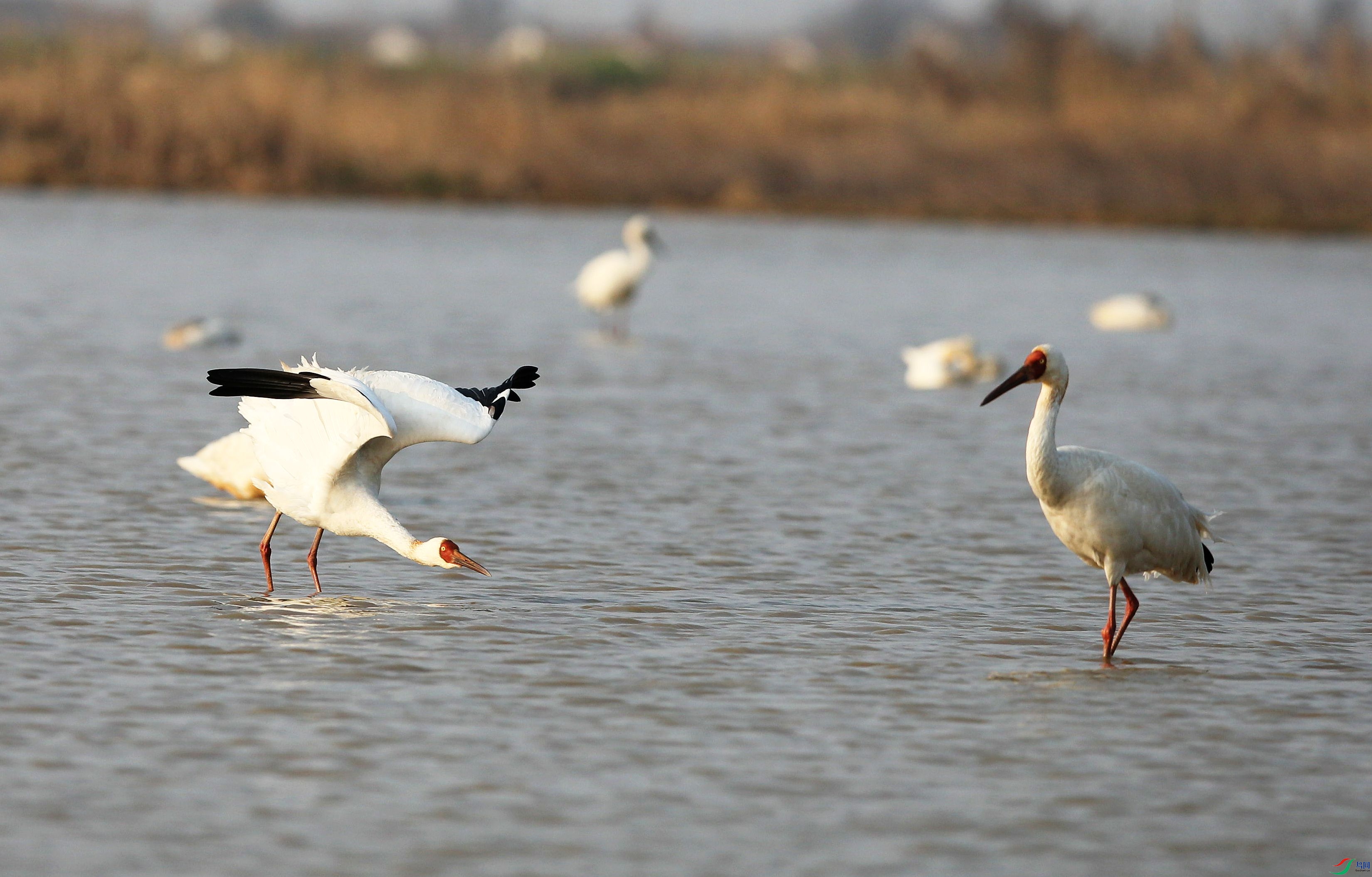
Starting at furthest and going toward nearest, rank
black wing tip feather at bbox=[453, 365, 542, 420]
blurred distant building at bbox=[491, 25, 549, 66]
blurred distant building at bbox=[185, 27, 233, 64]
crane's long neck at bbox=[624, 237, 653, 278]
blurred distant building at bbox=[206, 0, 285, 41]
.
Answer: blurred distant building at bbox=[206, 0, 285, 41] → blurred distant building at bbox=[491, 25, 549, 66] → blurred distant building at bbox=[185, 27, 233, 64] → crane's long neck at bbox=[624, 237, 653, 278] → black wing tip feather at bbox=[453, 365, 542, 420]

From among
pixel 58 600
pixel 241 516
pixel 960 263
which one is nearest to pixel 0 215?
pixel 960 263

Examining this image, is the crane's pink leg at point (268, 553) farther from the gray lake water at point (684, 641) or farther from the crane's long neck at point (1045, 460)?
the crane's long neck at point (1045, 460)

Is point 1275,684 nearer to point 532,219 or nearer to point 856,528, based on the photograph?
point 856,528

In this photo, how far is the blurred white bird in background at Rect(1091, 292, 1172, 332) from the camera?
71.8 ft

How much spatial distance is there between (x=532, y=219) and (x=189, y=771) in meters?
30.9

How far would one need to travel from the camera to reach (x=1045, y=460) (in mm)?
7496

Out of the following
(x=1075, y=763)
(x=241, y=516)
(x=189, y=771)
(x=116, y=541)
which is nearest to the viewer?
(x=189, y=771)

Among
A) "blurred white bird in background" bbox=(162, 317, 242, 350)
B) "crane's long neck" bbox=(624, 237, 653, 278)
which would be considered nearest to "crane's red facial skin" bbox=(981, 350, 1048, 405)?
"blurred white bird in background" bbox=(162, 317, 242, 350)

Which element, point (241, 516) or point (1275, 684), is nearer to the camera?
point (1275, 684)

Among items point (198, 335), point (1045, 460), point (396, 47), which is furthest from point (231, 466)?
point (396, 47)

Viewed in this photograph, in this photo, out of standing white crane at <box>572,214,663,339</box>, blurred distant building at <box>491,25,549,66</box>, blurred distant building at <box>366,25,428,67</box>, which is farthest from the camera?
blurred distant building at <box>366,25,428,67</box>

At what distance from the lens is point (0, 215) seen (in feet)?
105

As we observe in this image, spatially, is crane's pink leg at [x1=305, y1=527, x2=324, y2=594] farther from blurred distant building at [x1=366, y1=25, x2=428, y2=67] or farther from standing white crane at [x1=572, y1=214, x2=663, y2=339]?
blurred distant building at [x1=366, y1=25, x2=428, y2=67]

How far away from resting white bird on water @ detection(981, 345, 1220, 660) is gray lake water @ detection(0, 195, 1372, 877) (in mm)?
365
